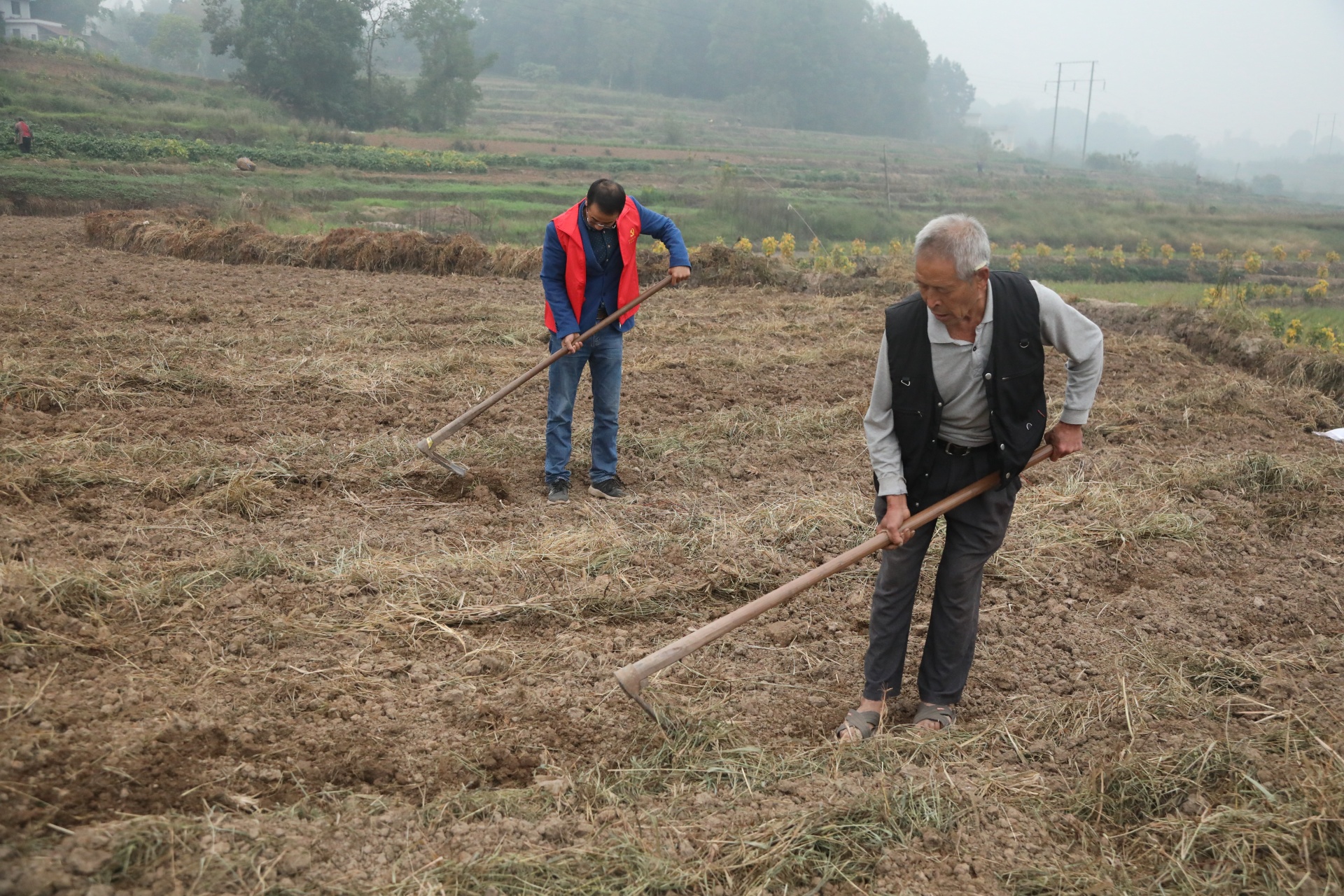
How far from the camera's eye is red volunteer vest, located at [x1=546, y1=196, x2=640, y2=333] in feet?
15.8

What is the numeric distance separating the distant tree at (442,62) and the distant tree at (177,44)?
28993 millimetres

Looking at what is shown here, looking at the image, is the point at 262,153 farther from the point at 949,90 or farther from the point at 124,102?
the point at 949,90

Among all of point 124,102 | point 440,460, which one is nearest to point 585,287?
point 440,460

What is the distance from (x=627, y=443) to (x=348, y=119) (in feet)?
120

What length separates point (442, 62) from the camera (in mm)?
42781

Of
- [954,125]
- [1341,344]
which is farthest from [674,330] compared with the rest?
[954,125]

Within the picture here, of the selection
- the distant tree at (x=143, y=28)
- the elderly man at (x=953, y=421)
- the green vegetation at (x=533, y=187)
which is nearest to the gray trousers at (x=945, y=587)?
the elderly man at (x=953, y=421)

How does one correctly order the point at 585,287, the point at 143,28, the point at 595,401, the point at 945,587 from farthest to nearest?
the point at 143,28, the point at 595,401, the point at 585,287, the point at 945,587

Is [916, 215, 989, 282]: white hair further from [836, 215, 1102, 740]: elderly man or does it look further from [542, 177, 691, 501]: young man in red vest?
[542, 177, 691, 501]: young man in red vest

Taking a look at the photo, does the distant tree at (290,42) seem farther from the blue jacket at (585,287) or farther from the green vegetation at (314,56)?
the blue jacket at (585,287)

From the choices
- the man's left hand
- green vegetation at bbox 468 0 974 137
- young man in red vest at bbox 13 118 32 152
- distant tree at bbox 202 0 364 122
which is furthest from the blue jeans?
green vegetation at bbox 468 0 974 137

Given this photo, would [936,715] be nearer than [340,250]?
Yes

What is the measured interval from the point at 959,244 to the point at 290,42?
39344mm

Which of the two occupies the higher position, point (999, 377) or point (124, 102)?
point (124, 102)
